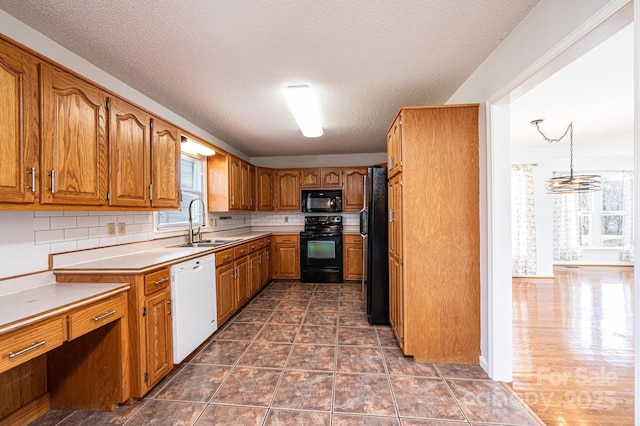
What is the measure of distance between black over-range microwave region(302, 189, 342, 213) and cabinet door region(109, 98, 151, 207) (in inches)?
120

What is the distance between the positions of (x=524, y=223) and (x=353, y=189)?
3.41m

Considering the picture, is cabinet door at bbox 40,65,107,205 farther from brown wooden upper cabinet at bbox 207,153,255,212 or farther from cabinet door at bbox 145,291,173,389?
brown wooden upper cabinet at bbox 207,153,255,212

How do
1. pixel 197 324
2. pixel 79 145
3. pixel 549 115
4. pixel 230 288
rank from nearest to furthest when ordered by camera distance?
pixel 79 145 < pixel 197 324 < pixel 230 288 < pixel 549 115

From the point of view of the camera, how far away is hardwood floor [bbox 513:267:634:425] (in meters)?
1.73

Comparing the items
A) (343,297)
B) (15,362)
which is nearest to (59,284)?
(15,362)

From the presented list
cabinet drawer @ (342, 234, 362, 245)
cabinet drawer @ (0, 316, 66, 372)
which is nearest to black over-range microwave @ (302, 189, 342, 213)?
cabinet drawer @ (342, 234, 362, 245)

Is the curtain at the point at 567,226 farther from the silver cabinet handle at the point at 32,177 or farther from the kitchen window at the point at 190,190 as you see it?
the silver cabinet handle at the point at 32,177

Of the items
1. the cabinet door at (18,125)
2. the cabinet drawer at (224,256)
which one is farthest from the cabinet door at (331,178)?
the cabinet door at (18,125)

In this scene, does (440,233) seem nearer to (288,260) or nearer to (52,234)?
(52,234)

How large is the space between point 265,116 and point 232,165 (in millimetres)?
1065

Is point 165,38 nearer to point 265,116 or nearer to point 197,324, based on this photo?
point 265,116

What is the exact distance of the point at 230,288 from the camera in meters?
3.14

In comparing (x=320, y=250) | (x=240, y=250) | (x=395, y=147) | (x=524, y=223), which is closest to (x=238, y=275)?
(x=240, y=250)

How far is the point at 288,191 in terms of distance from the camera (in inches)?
204
